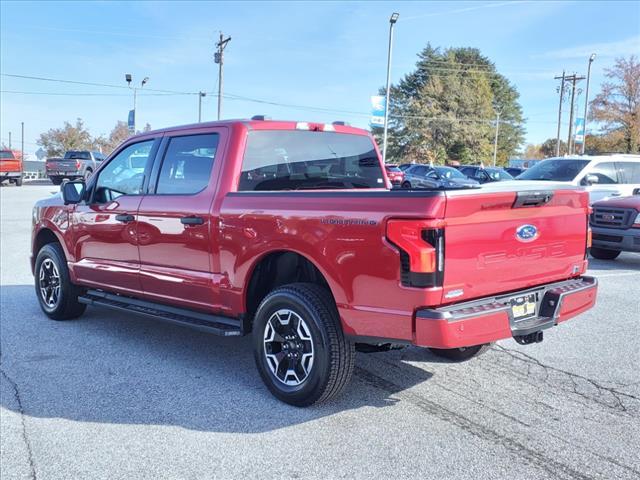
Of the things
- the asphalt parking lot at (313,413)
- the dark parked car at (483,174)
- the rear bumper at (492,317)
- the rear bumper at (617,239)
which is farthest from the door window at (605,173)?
the dark parked car at (483,174)

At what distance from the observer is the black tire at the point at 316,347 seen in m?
3.72

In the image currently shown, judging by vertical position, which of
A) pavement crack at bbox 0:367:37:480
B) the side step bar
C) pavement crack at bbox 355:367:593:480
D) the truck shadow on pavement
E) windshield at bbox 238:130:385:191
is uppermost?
windshield at bbox 238:130:385:191

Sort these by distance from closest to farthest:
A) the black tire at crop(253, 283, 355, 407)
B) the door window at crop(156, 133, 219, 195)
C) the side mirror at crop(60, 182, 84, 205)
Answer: the black tire at crop(253, 283, 355, 407) < the door window at crop(156, 133, 219, 195) < the side mirror at crop(60, 182, 84, 205)

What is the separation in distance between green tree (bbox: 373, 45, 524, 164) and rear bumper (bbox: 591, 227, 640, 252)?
5335cm

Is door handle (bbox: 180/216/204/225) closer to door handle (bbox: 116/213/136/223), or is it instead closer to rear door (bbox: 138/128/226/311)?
rear door (bbox: 138/128/226/311)

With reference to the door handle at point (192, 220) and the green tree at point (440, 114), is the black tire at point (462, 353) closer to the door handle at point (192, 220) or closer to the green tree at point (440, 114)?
the door handle at point (192, 220)

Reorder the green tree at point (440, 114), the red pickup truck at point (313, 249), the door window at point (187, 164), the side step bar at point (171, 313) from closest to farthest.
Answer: the red pickup truck at point (313, 249) < the side step bar at point (171, 313) < the door window at point (187, 164) < the green tree at point (440, 114)

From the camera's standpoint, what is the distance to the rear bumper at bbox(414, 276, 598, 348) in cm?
325

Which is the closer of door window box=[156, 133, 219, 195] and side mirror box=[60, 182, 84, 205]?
door window box=[156, 133, 219, 195]

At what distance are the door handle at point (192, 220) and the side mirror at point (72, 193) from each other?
6.23 ft

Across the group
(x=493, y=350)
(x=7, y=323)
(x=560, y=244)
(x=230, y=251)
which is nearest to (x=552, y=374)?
(x=493, y=350)

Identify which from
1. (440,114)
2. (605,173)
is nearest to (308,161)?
(605,173)

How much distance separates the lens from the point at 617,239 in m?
9.98

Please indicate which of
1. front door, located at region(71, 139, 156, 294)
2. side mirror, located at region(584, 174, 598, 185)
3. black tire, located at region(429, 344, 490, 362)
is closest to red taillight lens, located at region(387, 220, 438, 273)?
black tire, located at region(429, 344, 490, 362)
